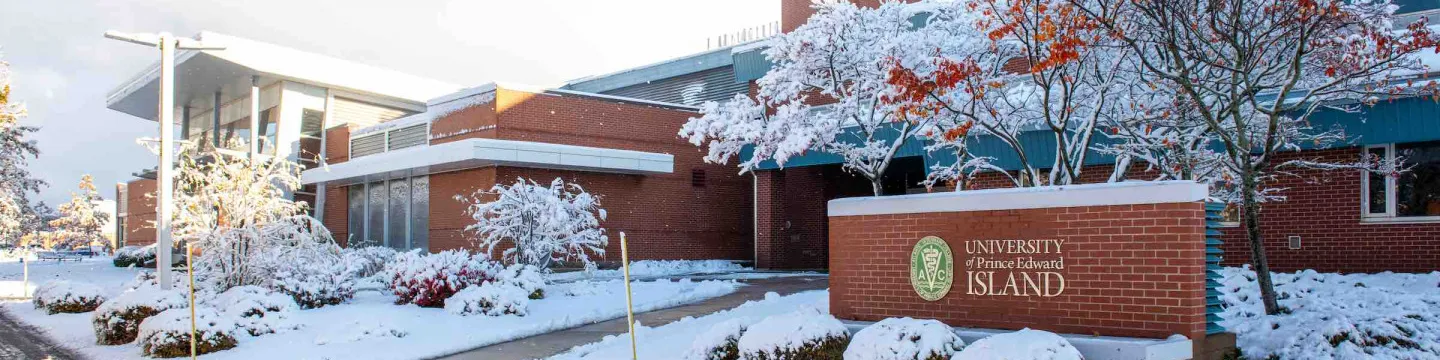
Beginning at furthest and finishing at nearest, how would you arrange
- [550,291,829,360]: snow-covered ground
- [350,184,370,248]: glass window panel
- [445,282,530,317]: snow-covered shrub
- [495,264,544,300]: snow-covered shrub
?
[350,184,370,248]: glass window panel
[495,264,544,300]: snow-covered shrub
[445,282,530,317]: snow-covered shrub
[550,291,829,360]: snow-covered ground

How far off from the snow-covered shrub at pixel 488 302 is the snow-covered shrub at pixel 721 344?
5.56 m

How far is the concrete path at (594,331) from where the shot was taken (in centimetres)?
1230

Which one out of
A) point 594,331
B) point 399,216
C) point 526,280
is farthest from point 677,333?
point 399,216

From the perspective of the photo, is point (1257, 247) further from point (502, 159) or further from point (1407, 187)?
point (502, 159)

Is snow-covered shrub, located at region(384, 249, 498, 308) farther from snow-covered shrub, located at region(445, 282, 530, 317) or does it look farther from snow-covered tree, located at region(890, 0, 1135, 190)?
snow-covered tree, located at region(890, 0, 1135, 190)

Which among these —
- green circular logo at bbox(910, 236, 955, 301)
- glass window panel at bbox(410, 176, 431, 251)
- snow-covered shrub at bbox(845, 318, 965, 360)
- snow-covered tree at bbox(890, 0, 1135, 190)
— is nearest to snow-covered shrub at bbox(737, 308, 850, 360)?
snow-covered shrub at bbox(845, 318, 965, 360)

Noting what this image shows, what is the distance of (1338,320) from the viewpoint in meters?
10.1

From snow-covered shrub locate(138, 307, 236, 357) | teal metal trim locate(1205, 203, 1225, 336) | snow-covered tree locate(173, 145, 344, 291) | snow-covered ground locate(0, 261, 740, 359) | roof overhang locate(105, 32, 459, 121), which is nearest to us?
teal metal trim locate(1205, 203, 1225, 336)

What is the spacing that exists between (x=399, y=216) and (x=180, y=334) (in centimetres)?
1841

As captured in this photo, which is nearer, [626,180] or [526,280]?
[526,280]

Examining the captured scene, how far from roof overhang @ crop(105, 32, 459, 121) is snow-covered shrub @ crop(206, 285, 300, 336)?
18934 millimetres

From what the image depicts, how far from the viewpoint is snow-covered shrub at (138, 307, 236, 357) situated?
41.6 ft

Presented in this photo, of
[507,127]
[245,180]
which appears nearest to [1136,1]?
[245,180]

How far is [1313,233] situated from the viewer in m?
16.3
